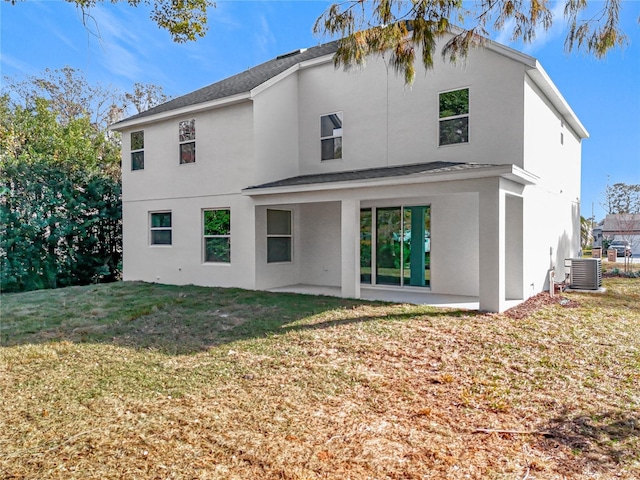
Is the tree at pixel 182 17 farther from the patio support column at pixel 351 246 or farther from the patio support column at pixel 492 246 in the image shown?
the patio support column at pixel 492 246

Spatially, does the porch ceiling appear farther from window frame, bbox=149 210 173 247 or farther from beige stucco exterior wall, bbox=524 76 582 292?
window frame, bbox=149 210 173 247

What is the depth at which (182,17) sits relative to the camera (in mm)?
6562

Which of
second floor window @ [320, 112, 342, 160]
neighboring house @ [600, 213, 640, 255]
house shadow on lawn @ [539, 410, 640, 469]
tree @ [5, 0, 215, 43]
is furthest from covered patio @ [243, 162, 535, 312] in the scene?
neighboring house @ [600, 213, 640, 255]

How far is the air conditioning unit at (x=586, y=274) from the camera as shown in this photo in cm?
1206

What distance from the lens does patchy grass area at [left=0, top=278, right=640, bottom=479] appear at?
126 inches

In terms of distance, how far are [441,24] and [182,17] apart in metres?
3.99

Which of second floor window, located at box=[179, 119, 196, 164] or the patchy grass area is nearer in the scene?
the patchy grass area

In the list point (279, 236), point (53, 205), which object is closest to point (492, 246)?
point (279, 236)

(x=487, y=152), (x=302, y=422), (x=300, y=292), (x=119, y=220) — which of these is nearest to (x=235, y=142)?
(x=300, y=292)

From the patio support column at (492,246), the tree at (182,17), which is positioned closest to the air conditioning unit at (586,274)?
the patio support column at (492,246)

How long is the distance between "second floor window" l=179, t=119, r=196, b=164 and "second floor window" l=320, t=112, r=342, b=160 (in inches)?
160

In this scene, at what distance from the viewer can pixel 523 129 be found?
9.51 m

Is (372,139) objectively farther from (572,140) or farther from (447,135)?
(572,140)

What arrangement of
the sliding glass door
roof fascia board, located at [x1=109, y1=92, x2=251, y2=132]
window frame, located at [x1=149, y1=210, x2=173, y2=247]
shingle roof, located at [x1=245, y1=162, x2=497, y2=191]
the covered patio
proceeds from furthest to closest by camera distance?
window frame, located at [x1=149, y1=210, x2=173, y2=247], roof fascia board, located at [x1=109, y1=92, x2=251, y2=132], the sliding glass door, shingle roof, located at [x1=245, y1=162, x2=497, y2=191], the covered patio
